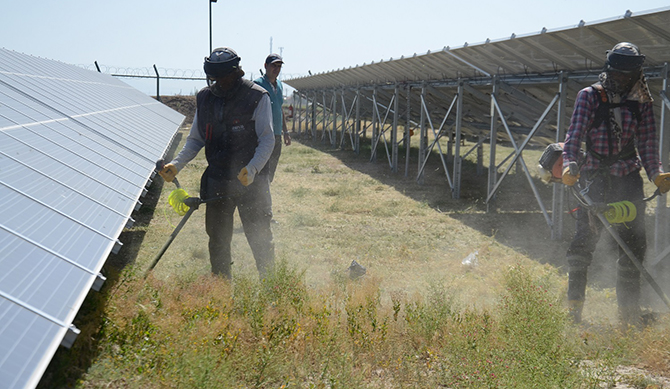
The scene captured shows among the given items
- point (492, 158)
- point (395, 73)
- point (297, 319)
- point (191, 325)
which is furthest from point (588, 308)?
point (395, 73)

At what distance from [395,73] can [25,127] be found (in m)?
10.5

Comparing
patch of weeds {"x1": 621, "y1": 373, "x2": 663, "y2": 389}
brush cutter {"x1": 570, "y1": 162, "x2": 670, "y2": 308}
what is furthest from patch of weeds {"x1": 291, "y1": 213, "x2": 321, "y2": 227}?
patch of weeds {"x1": 621, "y1": 373, "x2": 663, "y2": 389}

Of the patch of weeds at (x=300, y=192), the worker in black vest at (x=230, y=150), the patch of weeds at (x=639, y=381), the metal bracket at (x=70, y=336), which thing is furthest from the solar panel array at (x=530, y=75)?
the metal bracket at (x=70, y=336)

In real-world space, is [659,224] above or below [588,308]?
above

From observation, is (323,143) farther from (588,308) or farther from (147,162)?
(588,308)

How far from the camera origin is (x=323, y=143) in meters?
25.3

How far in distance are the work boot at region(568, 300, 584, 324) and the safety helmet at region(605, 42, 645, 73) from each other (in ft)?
5.61

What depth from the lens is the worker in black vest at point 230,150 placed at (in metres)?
4.42

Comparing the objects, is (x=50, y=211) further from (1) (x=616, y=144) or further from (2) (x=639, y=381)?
(1) (x=616, y=144)

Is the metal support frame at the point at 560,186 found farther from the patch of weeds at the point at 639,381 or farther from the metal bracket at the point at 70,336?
the metal bracket at the point at 70,336

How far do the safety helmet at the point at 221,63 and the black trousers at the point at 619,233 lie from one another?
2.75 m

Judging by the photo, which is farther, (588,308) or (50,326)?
(588,308)

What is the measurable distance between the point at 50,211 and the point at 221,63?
1597 mm

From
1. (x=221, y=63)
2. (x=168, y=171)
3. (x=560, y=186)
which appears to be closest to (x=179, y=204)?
(x=168, y=171)
